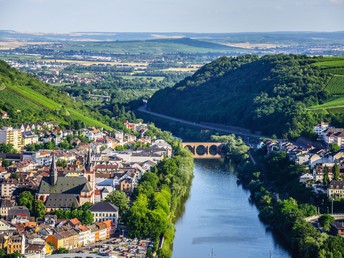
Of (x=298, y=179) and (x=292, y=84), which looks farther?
(x=292, y=84)

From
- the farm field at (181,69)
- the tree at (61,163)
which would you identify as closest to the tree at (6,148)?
the tree at (61,163)

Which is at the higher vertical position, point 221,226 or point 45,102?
point 221,226

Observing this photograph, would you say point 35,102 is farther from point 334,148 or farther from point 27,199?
point 27,199

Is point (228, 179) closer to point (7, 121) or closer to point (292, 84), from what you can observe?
point (7, 121)

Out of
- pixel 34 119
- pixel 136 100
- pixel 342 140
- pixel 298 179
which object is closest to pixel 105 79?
pixel 136 100

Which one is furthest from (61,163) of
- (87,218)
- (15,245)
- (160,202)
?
(15,245)

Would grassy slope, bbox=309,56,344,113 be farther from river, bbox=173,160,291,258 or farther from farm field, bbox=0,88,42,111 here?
river, bbox=173,160,291,258

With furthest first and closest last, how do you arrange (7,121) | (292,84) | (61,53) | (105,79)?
(61,53) → (105,79) → (292,84) → (7,121)
